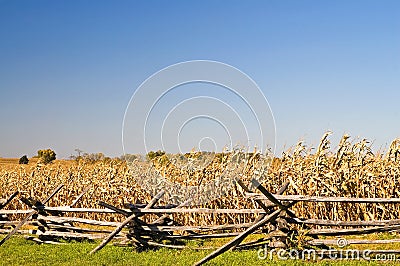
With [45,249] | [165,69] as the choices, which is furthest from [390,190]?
[45,249]

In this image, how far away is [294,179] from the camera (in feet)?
45.3

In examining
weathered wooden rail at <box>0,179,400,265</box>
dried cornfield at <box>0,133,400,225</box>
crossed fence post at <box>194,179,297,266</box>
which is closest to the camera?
crossed fence post at <box>194,179,297,266</box>

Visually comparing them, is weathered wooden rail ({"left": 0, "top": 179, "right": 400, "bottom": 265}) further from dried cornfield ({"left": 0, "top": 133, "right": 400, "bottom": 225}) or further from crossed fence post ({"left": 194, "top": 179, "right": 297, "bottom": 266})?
dried cornfield ({"left": 0, "top": 133, "right": 400, "bottom": 225})

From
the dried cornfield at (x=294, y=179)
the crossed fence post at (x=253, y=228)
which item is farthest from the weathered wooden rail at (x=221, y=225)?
the dried cornfield at (x=294, y=179)

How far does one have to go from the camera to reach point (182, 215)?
14539 millimetres

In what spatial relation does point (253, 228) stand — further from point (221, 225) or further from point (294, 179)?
point (294, 179)

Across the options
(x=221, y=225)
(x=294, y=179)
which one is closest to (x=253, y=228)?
(x=221, y=225)

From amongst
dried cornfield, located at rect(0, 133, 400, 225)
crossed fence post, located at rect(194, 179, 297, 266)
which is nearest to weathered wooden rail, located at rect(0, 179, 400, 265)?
crossed fence post, located at rect(194, 179, 297, 266)

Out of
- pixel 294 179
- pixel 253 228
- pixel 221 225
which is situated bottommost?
pixel 221 225

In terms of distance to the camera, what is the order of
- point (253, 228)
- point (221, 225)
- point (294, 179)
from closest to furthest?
point (253, 228) < point (221, 225) < point (294, 179)

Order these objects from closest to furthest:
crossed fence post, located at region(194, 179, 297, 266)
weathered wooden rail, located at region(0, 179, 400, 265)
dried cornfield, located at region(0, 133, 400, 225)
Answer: crossed fence post, located at region(194, 179, 297, 266) < weathered wooden rail, located at region(0, 179, 400, 265) < dried cornfield, located at region(0, 133, 400, 225)

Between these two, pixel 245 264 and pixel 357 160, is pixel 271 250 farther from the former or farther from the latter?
pixel 357 160

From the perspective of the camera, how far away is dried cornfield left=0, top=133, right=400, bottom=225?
13.2 metres

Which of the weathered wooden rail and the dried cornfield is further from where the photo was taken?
the dried cornfield
